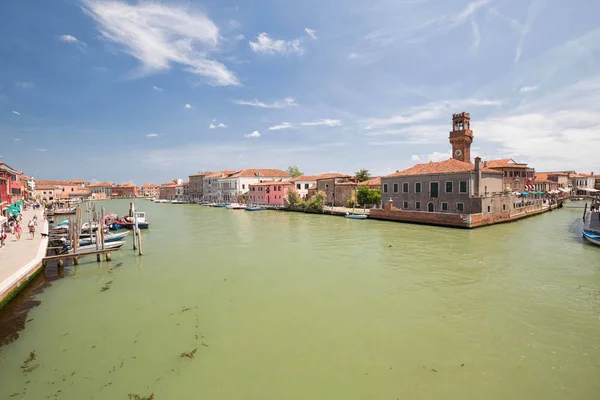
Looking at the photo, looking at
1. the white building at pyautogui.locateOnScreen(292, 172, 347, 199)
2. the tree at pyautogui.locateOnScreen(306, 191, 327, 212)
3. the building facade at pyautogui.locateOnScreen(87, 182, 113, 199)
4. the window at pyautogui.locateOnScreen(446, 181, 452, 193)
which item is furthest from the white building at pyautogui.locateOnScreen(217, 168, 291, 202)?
the building facade at pyautogui.locateOnScreen(87, 182, 113, 199)

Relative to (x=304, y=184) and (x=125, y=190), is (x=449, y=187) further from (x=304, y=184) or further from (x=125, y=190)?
(x=125, y=190)

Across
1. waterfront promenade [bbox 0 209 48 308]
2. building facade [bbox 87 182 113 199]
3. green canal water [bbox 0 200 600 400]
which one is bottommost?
green canal water [bbox 0 200 600 400]

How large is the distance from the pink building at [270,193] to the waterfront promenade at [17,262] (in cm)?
3352

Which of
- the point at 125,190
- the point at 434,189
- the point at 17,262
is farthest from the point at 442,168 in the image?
the point at 125,190

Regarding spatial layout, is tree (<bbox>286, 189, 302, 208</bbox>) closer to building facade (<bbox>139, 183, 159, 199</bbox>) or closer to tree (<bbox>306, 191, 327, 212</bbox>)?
tree (<bbox>306, 191, 327, 212</bbox>)

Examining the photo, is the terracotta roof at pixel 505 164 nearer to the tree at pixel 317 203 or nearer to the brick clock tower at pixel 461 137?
the brick clock tower at pixel 461 137

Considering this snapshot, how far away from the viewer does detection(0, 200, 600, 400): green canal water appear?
5.24 m

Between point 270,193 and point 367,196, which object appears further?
point 270,193

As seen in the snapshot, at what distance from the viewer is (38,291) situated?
10461mm

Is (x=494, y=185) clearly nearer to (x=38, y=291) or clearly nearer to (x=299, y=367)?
(x=299, y=367)

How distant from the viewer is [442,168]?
26609 millimetres

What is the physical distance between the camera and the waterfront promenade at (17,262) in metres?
8.94

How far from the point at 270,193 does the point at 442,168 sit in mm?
29646

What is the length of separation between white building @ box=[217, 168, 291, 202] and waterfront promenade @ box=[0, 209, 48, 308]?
42092 millimetres
